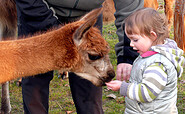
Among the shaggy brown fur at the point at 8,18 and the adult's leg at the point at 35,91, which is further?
the shaggy brown fur at the point at 8,18

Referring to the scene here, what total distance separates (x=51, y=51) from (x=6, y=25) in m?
2.20

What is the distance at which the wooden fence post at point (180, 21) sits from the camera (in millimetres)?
5859

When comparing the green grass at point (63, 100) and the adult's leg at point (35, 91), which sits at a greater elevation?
the adult's leg at point (35, 91)

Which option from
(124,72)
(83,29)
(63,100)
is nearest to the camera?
(83,29)

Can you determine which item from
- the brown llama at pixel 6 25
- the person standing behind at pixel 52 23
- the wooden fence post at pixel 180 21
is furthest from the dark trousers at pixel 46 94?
the wooden fence post at pixel 180 21

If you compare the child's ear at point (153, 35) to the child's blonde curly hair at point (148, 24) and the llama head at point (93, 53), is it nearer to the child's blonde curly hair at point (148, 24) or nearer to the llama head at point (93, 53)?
the child's blonde curly hair at point (148, 24)

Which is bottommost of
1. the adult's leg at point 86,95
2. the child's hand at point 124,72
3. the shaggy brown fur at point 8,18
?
the adult's leg at point 86,95

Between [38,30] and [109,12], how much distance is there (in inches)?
127

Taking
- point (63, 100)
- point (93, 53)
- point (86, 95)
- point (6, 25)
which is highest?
point (6, 25)

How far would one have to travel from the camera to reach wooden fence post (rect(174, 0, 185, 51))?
5859mm

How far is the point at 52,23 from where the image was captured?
9.16 feet

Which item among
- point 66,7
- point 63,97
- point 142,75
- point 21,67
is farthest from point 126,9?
point 63,97

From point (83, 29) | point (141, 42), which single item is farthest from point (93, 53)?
point (141, 42)

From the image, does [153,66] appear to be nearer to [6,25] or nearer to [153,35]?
[153,35]
